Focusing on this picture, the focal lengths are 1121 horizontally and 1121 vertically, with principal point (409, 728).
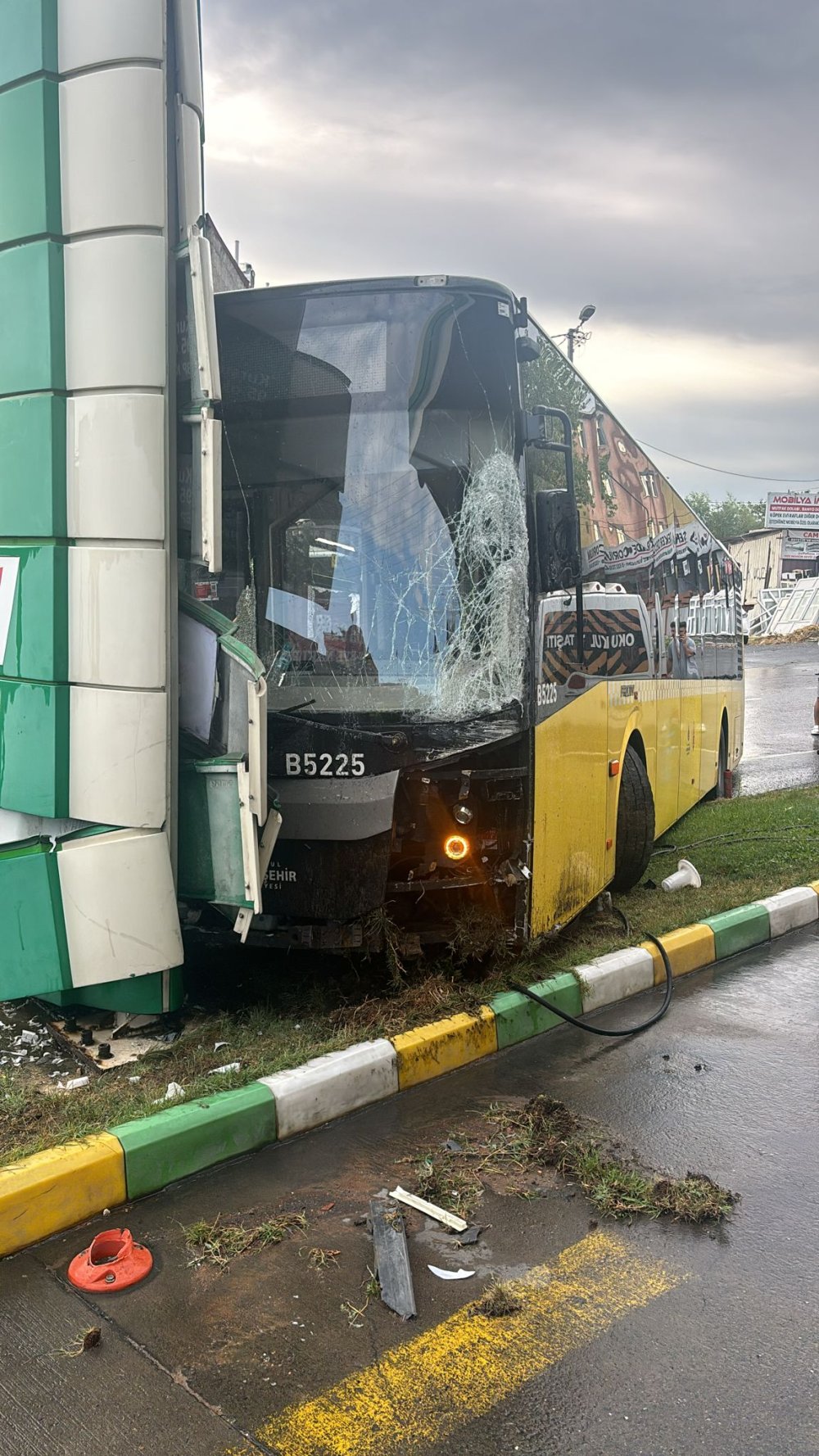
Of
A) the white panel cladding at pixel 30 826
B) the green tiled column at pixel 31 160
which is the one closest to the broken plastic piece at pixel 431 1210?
the white panel cladding at pixel 30 826

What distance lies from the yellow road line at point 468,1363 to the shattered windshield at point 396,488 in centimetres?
254

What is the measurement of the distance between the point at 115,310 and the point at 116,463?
0.58m

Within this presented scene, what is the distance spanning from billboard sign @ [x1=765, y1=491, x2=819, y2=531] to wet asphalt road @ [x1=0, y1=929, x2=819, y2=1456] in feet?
212

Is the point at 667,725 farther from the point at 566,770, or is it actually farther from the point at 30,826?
the point at 30,826

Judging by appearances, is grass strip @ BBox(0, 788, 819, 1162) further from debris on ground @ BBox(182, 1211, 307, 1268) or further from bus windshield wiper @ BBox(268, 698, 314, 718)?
bus windshield wiper @ BBox(268, 698, 314, 718)

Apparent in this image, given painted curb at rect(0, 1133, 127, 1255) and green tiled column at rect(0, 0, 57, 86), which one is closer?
painted curb at rect(0, 1133, 127, 1255)

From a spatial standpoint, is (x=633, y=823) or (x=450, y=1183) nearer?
(x=450, y=1183)

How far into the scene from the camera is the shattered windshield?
204 inches

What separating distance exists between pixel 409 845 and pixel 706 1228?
2.20 m

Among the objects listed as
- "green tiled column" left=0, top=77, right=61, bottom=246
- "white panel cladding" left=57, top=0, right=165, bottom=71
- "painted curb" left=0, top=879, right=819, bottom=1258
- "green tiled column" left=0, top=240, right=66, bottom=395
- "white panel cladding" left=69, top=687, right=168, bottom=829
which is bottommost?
"painted curb" left=0, top=879, right=819, bottom=1258

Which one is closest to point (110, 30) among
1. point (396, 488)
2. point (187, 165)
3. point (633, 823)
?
point (187, 165)

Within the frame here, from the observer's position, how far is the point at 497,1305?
10.5 feet

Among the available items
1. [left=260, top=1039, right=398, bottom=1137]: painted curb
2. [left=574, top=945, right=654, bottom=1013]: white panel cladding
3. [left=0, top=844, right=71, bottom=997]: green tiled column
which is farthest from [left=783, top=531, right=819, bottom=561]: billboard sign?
[left=0, top=844, right=71, bottom=997]: green tiled column

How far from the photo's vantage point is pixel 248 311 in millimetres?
5328
